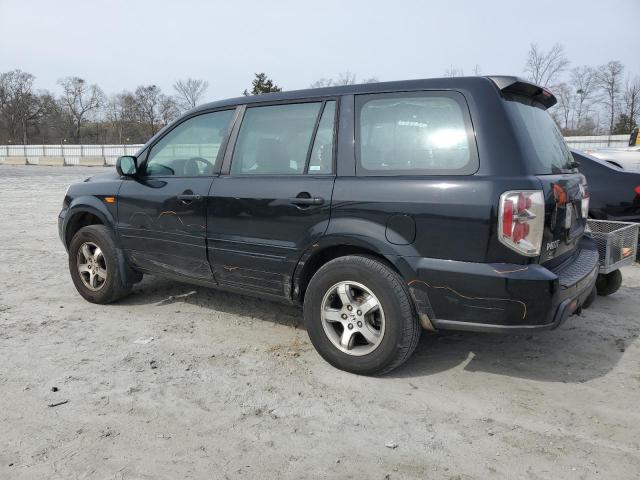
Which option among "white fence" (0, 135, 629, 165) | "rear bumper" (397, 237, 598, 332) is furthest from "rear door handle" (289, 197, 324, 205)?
"white fence" (0, 135, 629, 165)

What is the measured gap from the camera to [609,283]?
510 cm

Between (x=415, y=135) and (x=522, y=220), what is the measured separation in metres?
0.84

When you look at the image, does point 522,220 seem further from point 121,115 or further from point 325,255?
point 121,115

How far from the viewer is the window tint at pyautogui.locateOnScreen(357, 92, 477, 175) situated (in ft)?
10.2

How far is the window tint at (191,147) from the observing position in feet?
13.9

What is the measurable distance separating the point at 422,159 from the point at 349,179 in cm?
49

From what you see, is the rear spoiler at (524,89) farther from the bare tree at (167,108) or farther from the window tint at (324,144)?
the bare tree at (167,108)

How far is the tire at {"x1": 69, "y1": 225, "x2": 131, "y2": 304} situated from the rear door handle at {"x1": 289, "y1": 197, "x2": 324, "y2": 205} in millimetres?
2085

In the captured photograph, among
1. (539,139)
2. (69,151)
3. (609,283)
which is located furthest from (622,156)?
(69,151)

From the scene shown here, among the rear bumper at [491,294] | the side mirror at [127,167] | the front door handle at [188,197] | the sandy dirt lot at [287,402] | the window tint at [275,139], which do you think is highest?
the window tint at [275,139]

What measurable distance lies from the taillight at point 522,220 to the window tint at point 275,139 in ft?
4.78

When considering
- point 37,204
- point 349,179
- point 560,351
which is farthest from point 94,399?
point 37,204

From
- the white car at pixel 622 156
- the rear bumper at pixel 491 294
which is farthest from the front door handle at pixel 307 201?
the white car at pixel 622 156

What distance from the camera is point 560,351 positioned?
3.90 meters
